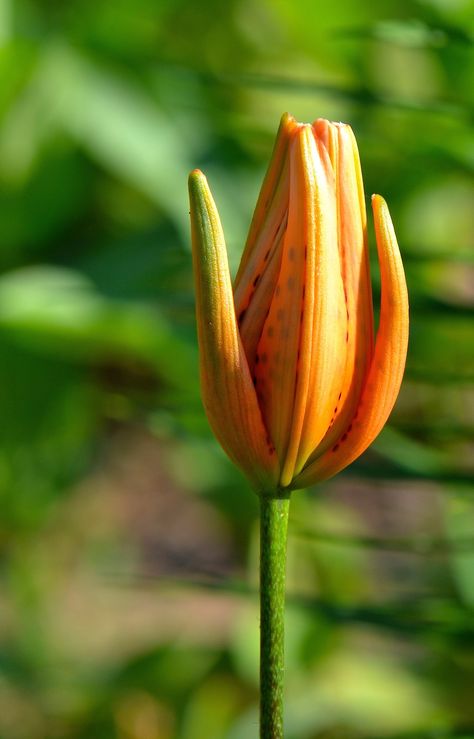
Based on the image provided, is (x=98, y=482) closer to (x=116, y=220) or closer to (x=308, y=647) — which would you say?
(x=116, y=220)

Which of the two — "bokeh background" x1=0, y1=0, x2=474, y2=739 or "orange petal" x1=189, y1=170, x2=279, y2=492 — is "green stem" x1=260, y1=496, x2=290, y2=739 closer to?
"orange petal" x1=189, y1=170, x2=279, y2=492

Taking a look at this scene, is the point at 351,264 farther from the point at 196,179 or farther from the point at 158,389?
the point at 158,389

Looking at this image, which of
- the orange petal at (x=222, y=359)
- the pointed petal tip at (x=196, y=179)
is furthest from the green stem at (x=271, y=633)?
the pointed petal tip at (x=196, y=179)

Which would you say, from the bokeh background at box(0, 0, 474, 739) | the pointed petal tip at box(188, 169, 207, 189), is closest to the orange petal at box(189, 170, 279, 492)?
the pointed petal tip at box(188, 169, 207, 189)

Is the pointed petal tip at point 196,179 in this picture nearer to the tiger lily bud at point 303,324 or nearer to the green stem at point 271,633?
the tiger lily bud at point 303,324

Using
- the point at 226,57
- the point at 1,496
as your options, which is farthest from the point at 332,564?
the point at 226,57

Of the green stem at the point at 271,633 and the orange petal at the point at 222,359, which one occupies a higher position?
the orange petal at the point at 222,359
